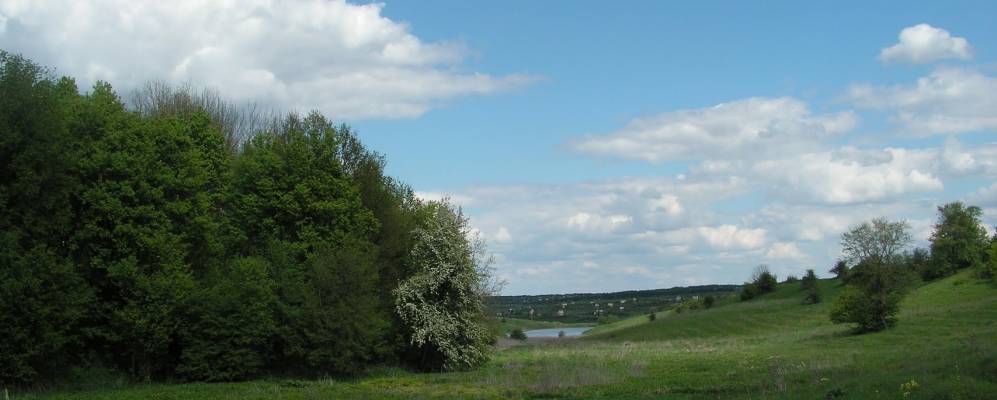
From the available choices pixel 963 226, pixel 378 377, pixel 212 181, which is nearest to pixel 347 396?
pixel 378 377

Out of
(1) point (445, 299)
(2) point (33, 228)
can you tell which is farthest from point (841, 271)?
(2) point (33, 228)

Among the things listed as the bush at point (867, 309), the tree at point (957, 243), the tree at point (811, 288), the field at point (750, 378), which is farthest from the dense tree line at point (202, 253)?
the tree at point (957, 243)

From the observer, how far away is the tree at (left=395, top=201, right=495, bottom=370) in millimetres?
42875

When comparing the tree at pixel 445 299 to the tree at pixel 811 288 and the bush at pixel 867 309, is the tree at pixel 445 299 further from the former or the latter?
the tree at pixel 811 288

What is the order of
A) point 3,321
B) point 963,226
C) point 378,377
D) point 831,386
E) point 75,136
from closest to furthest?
1. point 831,386
2. point 3,321
3. point 75,136
4. point 378,377
5. point 963,226

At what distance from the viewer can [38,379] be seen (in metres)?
32.8

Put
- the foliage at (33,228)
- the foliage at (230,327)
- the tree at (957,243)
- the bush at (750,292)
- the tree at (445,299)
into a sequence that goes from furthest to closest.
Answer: the bush at (750,292)
the tree at (957,243)
the tree at (445,299)
the foliage at (230,327)
the foliage at (33,228)

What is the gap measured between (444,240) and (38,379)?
66.7ft

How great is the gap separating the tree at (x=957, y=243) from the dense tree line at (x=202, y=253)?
70.9 m

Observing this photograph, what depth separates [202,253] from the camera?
4003cm

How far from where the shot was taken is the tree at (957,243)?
300 ft

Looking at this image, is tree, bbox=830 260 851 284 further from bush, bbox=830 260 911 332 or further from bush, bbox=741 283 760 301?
bush, bbox=830 260 911 332

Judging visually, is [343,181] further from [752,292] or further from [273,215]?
[752,292]

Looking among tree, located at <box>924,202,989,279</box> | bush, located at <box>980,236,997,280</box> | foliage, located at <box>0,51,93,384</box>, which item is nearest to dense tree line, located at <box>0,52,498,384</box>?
foliage, located at <box>0,51,93,384</box>
